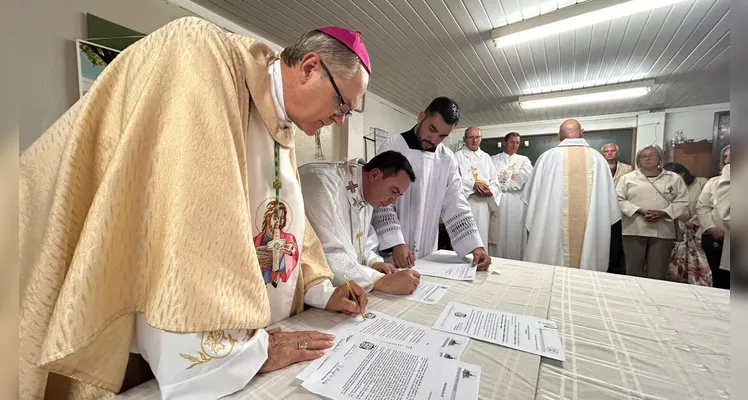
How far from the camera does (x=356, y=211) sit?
181 cm

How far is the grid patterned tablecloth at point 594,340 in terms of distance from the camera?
0.76 metres

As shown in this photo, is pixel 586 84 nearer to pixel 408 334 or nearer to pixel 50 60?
pixel 408 334

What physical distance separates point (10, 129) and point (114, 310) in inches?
19.4

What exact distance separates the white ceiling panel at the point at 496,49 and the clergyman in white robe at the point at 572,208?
1.12 m

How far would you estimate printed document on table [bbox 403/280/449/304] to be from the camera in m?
1.32

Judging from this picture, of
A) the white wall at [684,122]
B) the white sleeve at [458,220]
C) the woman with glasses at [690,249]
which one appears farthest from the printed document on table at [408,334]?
the white wall at [684,122]

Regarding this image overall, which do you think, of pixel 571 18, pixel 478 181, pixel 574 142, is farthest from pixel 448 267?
pixel 478 181

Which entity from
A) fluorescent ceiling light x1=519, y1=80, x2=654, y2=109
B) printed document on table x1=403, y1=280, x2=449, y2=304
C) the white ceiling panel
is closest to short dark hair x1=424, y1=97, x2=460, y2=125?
the white ceiling panel

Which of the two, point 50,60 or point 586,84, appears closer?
point 50,60

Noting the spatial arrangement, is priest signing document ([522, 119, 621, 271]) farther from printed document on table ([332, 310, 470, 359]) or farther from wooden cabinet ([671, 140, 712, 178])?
printed document on table ([332, 310, 470, 359])

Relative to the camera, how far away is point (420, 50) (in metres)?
3.45

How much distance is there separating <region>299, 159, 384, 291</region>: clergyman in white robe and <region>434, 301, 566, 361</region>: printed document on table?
405 mm

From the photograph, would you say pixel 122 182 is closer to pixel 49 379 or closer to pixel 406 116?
pixel 49 379

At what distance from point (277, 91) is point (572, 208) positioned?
394cm
